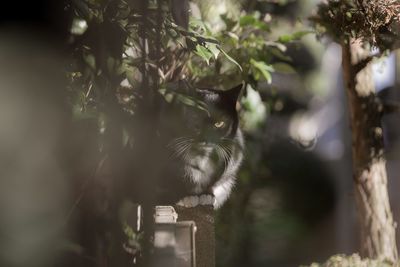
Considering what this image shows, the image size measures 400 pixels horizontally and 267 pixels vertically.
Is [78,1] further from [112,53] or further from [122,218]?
[122,218]

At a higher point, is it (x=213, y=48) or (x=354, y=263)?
(x=213, y=48)

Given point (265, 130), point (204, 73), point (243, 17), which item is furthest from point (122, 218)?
point (265, 130)

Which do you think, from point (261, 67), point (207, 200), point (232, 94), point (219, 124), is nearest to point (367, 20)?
point (261, 67)

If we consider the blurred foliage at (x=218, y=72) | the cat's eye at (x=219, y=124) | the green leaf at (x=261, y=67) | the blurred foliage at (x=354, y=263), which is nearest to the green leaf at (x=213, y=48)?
the blurred foliage at (x=218, y=72)

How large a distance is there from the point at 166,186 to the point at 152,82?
49 centimetres

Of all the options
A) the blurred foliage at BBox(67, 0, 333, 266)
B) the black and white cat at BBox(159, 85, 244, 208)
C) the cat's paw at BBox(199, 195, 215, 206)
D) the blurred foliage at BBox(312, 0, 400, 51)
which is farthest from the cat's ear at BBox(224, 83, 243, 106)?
the blurred foliage at BBox(312, 0, 400, 51)


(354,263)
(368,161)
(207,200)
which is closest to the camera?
(207,200)

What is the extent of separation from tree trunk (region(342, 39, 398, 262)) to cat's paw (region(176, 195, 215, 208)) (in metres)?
1.19

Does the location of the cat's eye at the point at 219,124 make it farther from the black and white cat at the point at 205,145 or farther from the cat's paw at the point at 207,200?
the cat's paw at the point at 207,200

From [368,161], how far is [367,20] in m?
0.99

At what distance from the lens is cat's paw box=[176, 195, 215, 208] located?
2.70 metres

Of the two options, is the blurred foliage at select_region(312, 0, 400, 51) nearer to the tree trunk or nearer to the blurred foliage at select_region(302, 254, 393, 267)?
the tree trunk

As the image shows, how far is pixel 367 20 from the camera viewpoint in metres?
2.93

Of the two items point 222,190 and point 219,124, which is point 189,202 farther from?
point 219,124
